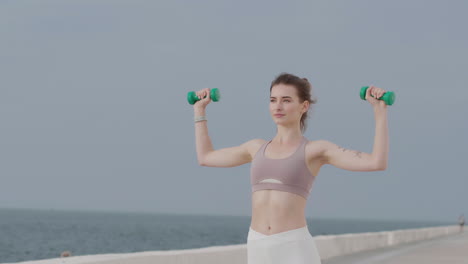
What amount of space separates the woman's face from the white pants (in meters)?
0.59

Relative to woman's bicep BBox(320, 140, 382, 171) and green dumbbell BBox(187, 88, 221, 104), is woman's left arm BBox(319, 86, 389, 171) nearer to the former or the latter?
woman's bicep BBox(320, 140, 382, 171)

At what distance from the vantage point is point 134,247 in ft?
361

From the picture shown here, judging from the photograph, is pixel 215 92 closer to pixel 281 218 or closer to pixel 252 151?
pixel 252 151

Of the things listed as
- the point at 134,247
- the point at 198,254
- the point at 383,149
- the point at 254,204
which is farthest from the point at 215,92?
the point at 134,247

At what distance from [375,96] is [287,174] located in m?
0.61

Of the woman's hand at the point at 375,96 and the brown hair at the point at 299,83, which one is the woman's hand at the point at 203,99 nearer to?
the brown hair at the point at 299,83

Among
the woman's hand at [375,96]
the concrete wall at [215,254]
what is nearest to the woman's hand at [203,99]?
the woman's hand at [375,96]

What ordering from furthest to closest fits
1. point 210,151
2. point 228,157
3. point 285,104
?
point 210,151 → point 228,157 → point 285,104

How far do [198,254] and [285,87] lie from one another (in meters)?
7.92

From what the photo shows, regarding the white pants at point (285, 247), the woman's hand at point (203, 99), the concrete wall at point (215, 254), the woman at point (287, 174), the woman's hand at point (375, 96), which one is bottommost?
the concrete wall at point (215, 254)

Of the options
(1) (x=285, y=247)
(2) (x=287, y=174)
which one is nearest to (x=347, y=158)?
(2) (x=287, y=174)

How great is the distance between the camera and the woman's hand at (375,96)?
399 cm

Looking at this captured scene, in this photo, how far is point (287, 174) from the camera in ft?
13.7

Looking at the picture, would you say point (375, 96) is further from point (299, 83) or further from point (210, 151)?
point (210, 151)
